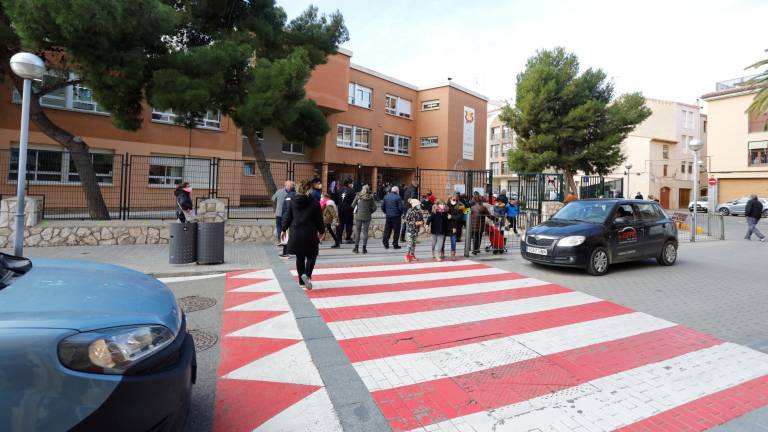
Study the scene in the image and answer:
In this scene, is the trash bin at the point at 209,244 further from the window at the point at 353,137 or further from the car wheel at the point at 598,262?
the window at the point at 353,137

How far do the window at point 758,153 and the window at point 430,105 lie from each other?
102ft

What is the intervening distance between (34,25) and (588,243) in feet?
45.8

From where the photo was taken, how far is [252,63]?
15430 millimetres

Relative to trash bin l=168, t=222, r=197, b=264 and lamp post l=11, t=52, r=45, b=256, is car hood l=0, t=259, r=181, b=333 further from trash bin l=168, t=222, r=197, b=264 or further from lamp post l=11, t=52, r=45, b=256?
trash bin l=168, t=222, r=197, b=264

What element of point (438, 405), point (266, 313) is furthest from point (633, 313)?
point (266, 313)

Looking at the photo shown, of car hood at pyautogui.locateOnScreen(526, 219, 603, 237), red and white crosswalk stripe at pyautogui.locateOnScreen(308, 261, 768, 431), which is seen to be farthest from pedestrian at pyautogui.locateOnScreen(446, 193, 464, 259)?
red and white crosswalk stripe at pyautogui.locateOnScreen(308, 261, 768, 431)

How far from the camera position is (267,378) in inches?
150

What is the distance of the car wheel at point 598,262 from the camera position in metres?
8.77

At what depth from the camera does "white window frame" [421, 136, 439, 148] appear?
35.6 m

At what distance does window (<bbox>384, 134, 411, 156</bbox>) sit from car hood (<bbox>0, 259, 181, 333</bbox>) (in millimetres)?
31166

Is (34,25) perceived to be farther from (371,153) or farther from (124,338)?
(371,153)

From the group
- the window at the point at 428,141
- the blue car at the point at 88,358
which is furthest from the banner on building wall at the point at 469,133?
the blue car at the point at 88,358

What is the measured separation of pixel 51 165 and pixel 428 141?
90.6 ft

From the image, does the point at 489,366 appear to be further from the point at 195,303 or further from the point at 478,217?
the point at 478,217
